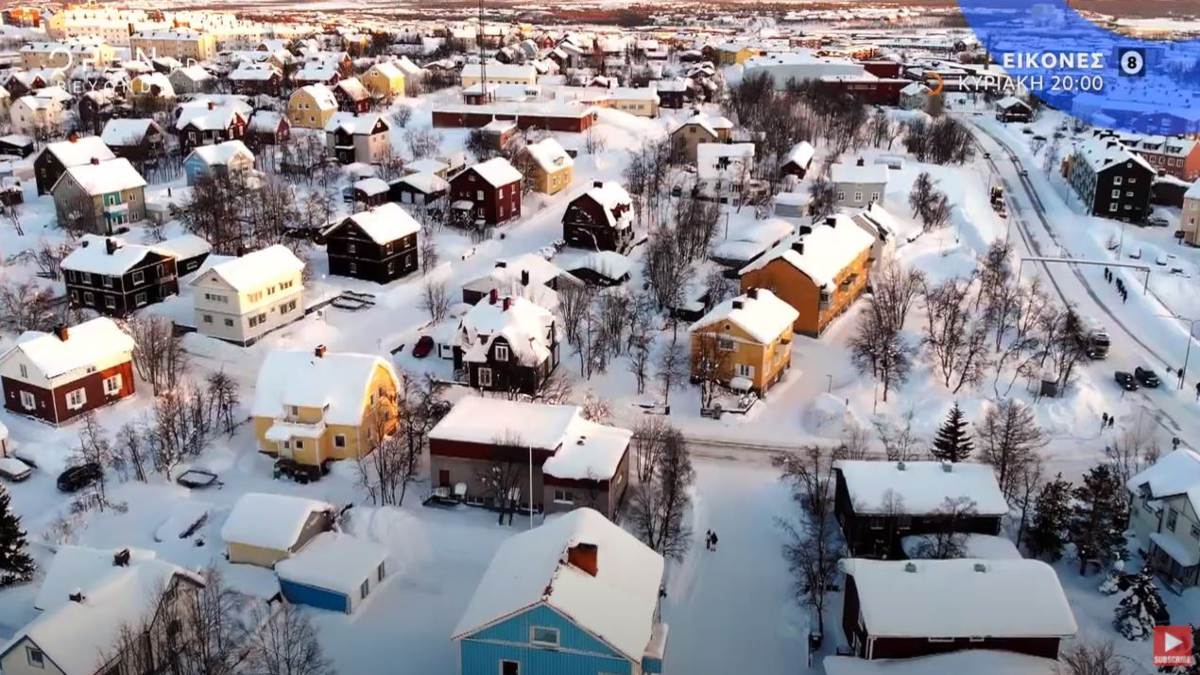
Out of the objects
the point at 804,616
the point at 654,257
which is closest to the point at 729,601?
the point at 804,616

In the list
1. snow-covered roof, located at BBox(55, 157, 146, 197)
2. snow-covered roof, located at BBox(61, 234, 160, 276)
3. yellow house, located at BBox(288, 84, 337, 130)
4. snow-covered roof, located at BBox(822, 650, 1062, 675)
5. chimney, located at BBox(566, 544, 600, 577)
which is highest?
yellow house, located at BBox(288, 84, 337, 130)

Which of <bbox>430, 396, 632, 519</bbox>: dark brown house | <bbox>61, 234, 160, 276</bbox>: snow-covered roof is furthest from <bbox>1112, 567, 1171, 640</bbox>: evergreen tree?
<bbox>61, 234, 160, 276</bbox>: snow-covered roof

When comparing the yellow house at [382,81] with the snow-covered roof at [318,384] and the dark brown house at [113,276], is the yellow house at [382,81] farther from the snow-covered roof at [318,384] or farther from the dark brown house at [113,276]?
the snow-covered roof at [318,384]

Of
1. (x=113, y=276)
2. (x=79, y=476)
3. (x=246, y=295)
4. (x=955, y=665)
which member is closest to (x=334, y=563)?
(x=79, y=476)

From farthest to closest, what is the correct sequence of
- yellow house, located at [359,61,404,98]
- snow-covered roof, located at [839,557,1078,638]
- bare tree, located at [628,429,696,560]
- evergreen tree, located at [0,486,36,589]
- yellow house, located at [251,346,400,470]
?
1. yellow house, located at [359,61,404,98]
2. yellow house, located at [251,346,400,470]
3. bare tree, located at [628,429,696,560]
4. evergreen tree, located at [0,486,36,589]
5. snow-covered roof, located at [839,557,1078,638]

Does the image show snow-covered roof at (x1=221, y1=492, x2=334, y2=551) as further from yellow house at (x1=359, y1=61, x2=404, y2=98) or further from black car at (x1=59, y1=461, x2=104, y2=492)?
yellow house at (x1=359, y1=61, x2=404, y2=98)

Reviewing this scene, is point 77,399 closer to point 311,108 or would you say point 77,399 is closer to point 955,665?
point 955,665

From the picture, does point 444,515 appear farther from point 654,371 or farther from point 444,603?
point 654,371
